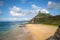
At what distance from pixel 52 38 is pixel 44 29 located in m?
0.18

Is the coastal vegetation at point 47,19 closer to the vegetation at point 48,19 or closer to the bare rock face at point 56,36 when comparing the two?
the vegetation at point 48,19

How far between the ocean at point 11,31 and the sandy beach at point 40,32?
9 cm

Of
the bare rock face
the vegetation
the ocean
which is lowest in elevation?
the bare rock face

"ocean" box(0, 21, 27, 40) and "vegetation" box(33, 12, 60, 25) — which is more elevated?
"vegetation" box(33, 12, 60, 25)

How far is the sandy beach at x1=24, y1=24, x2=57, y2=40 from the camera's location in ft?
5.78

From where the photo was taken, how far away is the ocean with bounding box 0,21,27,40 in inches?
69.7

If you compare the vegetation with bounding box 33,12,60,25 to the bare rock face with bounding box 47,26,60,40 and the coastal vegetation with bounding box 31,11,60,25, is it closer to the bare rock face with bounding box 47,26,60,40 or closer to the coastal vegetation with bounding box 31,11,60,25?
the coastal vegetation with bounding box 31,11,60,25

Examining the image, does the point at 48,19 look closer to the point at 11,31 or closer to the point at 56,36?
the point at 56,36

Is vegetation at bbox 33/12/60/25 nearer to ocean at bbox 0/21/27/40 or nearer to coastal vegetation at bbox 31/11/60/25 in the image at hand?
coastal vegetation at bbox 31/11/60/25

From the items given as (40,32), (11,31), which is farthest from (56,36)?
(11,31)

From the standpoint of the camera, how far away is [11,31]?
5.85 feet

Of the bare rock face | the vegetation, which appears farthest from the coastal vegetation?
the bare rock face

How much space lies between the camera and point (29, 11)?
182 centimetres

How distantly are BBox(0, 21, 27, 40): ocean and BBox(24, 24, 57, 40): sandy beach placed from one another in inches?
3.5
